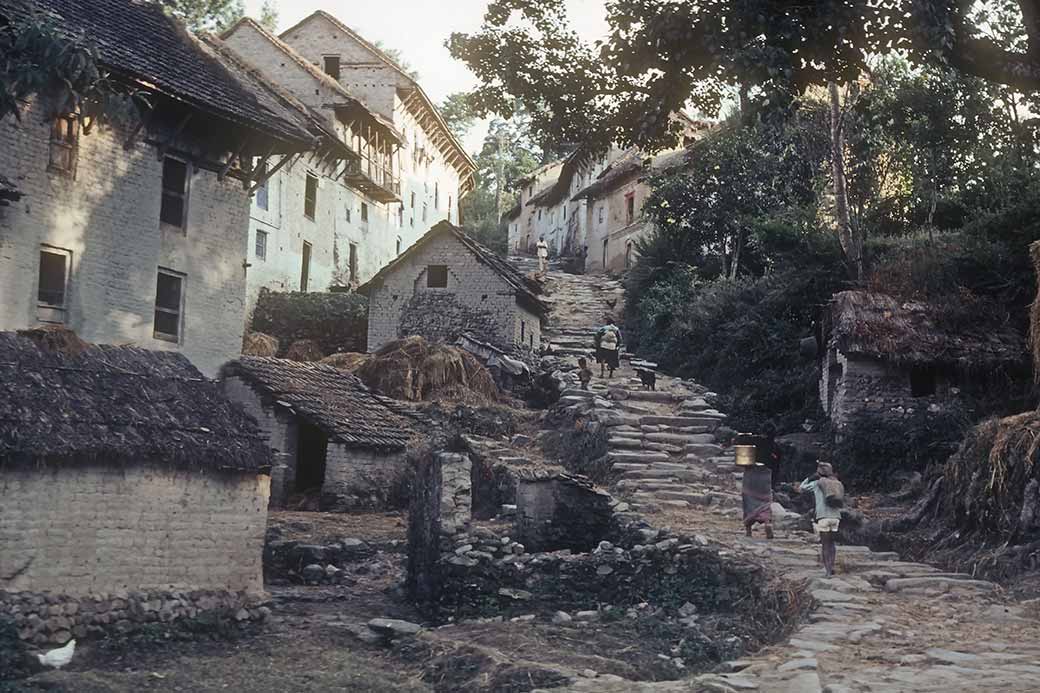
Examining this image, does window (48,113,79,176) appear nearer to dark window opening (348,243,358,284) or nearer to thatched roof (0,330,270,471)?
thatched roof (0,330,270,471)

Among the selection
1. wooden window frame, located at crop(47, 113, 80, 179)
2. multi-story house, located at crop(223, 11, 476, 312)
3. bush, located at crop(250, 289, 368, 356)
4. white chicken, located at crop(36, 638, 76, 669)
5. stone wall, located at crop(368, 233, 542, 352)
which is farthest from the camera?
multi-story house, located at crop(223, 11, 476, 312)

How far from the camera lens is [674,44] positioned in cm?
1052

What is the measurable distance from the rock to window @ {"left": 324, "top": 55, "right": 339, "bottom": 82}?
3771cm

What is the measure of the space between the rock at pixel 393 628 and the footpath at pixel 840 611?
4212 mm

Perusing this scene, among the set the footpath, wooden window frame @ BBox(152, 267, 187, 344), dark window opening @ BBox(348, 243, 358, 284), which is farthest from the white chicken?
dark window opening @ BBox(348, 243, 358, 284)

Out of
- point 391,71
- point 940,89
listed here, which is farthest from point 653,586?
point 391,71

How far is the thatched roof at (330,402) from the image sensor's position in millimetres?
22547

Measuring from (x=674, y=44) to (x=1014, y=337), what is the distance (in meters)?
13.9

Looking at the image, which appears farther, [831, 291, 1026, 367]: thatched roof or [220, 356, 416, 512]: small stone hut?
[220, 356, 416, 512]: small stone hut

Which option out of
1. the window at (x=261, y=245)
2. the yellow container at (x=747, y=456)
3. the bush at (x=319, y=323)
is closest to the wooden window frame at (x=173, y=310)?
the bush at (x=319, y=323)

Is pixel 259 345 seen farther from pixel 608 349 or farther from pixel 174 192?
pixel 608 349

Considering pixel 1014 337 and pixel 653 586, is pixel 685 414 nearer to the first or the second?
pixel 1014 337

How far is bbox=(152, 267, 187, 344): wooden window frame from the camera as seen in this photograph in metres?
22.3

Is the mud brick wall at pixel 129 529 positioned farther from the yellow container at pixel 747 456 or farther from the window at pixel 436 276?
the window at pixel 436 276
